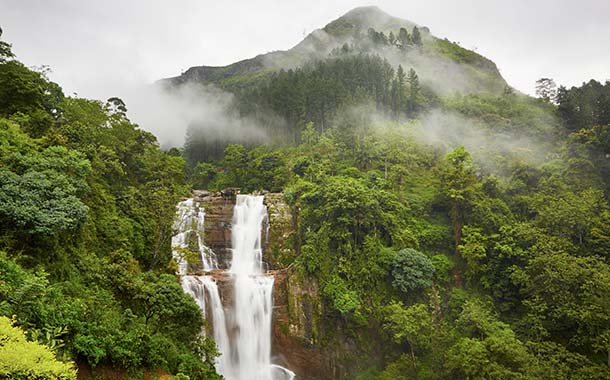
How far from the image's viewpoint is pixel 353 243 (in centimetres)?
2975

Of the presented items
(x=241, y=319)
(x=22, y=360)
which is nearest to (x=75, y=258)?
(x=22, y=360)

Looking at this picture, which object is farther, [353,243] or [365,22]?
[365,22]

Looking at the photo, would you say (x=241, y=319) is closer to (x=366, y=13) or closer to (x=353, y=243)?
(x=353, y=243)

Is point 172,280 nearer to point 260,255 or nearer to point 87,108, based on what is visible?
point 260,255

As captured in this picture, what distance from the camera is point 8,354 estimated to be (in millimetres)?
6699

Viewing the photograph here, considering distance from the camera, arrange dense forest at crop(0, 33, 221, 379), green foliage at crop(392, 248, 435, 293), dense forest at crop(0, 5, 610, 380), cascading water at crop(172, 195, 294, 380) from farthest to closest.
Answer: green foliage at crop(392, 248, 435, 293) < cascading water at crop(172, 195, 294, 380) < dense forest at crop(0, 5, 610, 380) < dense forest at crop(0, 33, 221, 379)

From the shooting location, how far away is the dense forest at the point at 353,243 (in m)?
13.9

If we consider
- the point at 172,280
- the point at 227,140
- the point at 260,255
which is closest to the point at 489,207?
the point at 260,255

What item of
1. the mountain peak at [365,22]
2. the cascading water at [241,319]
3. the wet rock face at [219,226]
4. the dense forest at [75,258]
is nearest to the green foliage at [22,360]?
the dense forest at [75,258]

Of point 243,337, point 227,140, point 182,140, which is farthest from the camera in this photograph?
point 182,140

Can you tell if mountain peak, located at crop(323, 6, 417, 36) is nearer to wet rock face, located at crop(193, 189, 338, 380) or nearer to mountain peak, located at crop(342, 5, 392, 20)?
mountain peak, located at crop(342, 5, 392, 20)

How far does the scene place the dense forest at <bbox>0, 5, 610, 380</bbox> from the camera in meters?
13.9

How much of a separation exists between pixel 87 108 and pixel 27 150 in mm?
12375

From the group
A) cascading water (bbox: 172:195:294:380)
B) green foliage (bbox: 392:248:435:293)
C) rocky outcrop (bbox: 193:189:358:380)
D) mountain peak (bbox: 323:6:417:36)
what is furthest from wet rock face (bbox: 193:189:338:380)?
mountain peak (bbox: 323:6:417:36)
